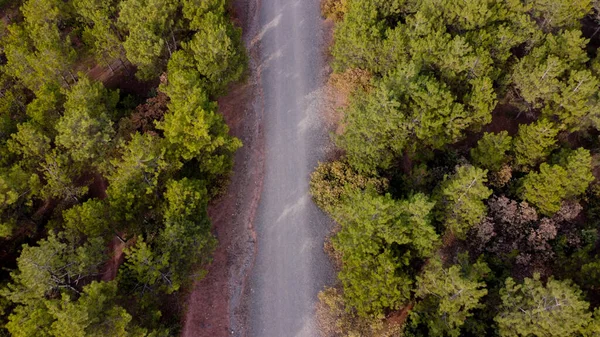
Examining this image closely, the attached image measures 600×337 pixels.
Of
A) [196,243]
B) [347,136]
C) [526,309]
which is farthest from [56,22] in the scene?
[526,309]

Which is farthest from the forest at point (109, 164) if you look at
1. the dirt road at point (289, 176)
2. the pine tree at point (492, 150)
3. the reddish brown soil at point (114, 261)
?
the pine tree at point (492, 150)

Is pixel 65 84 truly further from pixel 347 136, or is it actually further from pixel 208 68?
pixel 347 136

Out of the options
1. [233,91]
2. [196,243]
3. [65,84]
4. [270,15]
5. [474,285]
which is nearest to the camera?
[474,285]

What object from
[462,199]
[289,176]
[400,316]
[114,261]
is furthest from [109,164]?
[462,199]

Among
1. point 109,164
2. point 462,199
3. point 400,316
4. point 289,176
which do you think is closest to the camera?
point 462,199

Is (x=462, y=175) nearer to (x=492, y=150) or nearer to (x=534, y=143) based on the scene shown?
(x=492, y=150)

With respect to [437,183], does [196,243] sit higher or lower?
higher
